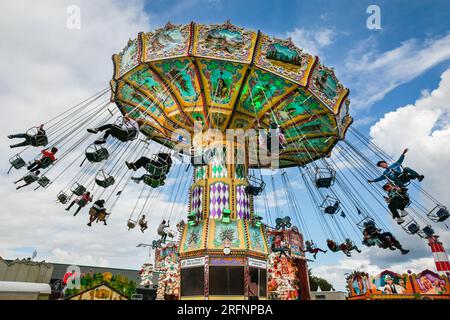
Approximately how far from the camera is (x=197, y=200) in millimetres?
13586

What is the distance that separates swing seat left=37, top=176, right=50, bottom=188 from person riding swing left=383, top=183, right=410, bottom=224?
12699mm

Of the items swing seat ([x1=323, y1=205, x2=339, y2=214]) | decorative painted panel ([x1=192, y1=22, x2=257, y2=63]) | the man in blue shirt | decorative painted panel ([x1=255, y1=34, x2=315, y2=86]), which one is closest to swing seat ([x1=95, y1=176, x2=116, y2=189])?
decorative painted panel ([x1=192, y1=22, x2=257, y2=63])

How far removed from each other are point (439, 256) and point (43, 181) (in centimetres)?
2141

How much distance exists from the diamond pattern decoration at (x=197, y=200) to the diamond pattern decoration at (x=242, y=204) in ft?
5.38

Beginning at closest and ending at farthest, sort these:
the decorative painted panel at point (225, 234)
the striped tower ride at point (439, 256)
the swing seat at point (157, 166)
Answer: the swing seat at point (157, 166) → the decorative painted panel at point (225, 234) → the striped tower ride at point (439, 256)

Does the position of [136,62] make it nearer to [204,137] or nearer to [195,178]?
[204,137]

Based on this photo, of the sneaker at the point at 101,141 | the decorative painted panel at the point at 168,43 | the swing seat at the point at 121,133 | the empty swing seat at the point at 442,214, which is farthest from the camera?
the decorative painted panel at the point at 168,43

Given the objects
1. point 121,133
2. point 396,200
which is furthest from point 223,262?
point 396,200

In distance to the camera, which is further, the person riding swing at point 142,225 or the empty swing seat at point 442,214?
the person riding swing at point 142,225

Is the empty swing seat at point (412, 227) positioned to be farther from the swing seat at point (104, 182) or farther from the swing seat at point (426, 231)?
the swing seat at point (104, 182)

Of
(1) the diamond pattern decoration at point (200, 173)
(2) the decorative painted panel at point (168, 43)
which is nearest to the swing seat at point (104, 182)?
(1) the diamond pattern decoration at point (200, 173)

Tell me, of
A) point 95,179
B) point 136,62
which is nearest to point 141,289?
point 95,179

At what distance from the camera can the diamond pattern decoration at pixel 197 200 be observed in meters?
13.3

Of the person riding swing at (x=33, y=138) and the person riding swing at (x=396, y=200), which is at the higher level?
the person riding swing at (x=33, y=138)
